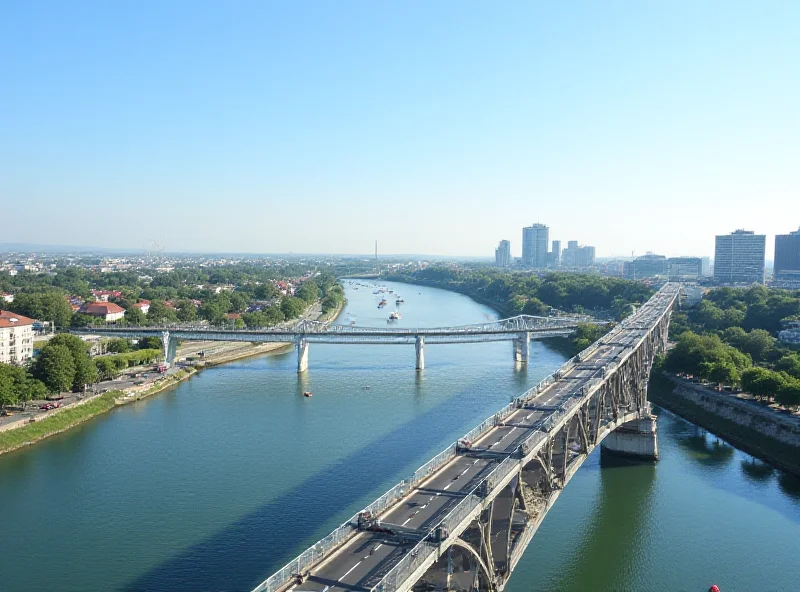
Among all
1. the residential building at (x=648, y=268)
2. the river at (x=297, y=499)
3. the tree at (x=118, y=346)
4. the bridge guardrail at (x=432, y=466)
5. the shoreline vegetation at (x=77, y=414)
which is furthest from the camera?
the residential building at (x=648, y=268)

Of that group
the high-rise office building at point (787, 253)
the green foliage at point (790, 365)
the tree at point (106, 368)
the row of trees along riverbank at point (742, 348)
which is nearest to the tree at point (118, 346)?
the tree at point (106, 368)

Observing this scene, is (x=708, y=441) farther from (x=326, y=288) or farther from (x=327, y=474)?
(x=326, y=288)

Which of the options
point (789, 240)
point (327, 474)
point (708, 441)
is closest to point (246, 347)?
point (327, 474)

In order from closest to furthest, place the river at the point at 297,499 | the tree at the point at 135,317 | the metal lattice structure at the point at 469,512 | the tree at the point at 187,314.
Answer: the metal lattice structure at the point at 469,512, the river at the point at 297,499, the tree at the point at 135,317, the tree at the point at 187,314

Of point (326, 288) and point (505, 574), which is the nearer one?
point (505, 574)

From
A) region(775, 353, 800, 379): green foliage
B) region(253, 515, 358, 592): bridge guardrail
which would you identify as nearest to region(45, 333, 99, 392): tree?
region(253, 515, 358, 592): bridge guardrail

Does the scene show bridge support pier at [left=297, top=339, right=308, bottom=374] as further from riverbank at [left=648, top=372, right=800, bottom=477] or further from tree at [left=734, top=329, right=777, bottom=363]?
tree at [left=734, top=329, right=777, bottom=363]

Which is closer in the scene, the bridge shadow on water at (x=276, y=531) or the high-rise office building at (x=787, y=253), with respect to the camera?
the bridge shadow on water at (x=276, y=531)

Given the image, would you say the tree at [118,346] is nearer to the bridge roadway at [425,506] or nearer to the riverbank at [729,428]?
the bridge roadway at [425,506]
